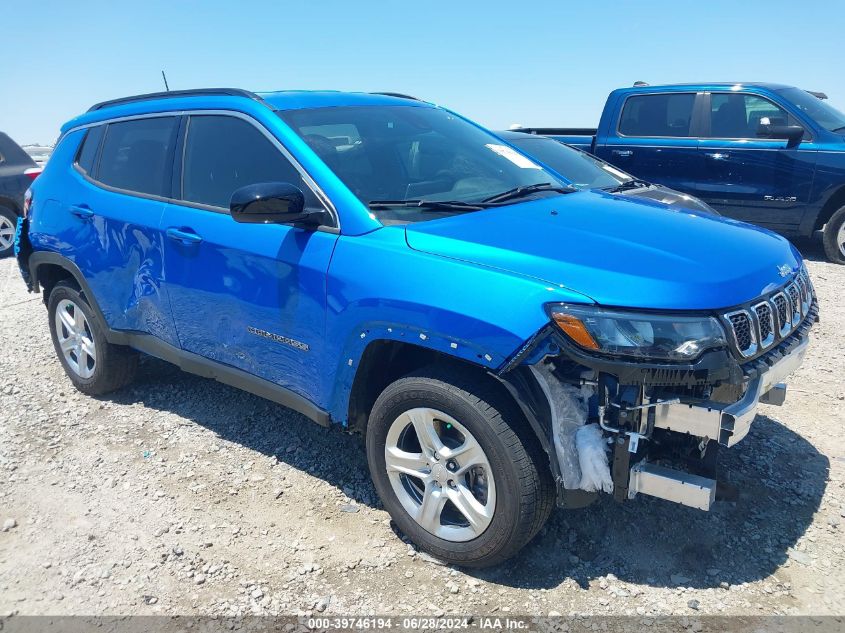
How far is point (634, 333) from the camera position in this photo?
237 centimetres

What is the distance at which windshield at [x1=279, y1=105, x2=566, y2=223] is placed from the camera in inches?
125

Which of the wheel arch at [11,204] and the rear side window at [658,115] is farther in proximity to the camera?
the wheel arch at [11,204]

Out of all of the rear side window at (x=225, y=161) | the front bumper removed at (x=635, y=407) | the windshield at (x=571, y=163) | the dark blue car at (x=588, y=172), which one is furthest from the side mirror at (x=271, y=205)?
the windshield at (x=571, y=163)

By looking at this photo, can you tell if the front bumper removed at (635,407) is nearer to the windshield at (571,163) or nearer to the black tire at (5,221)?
the windshield at (571,163)

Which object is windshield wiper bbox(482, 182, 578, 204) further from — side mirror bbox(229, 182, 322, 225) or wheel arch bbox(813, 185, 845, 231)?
wheel arch bbox(813, 185, 845, 231)

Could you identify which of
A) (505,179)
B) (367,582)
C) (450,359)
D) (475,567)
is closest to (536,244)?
(450,359)

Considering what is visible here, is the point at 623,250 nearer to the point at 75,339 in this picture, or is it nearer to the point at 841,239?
the point at 75,339

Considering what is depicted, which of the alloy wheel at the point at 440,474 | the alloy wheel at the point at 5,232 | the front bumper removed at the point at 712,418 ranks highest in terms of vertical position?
the front bumper removed at the point at 712,418

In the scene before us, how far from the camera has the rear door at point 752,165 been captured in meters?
7.94

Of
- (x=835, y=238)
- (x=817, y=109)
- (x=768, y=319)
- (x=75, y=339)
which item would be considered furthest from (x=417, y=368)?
(x=817, y=109)

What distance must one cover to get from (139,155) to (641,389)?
3240 millimetres

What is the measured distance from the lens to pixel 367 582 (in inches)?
113

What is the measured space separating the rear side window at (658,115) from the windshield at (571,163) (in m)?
2.14

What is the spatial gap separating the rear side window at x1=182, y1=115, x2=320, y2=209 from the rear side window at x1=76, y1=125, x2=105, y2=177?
1045mm
